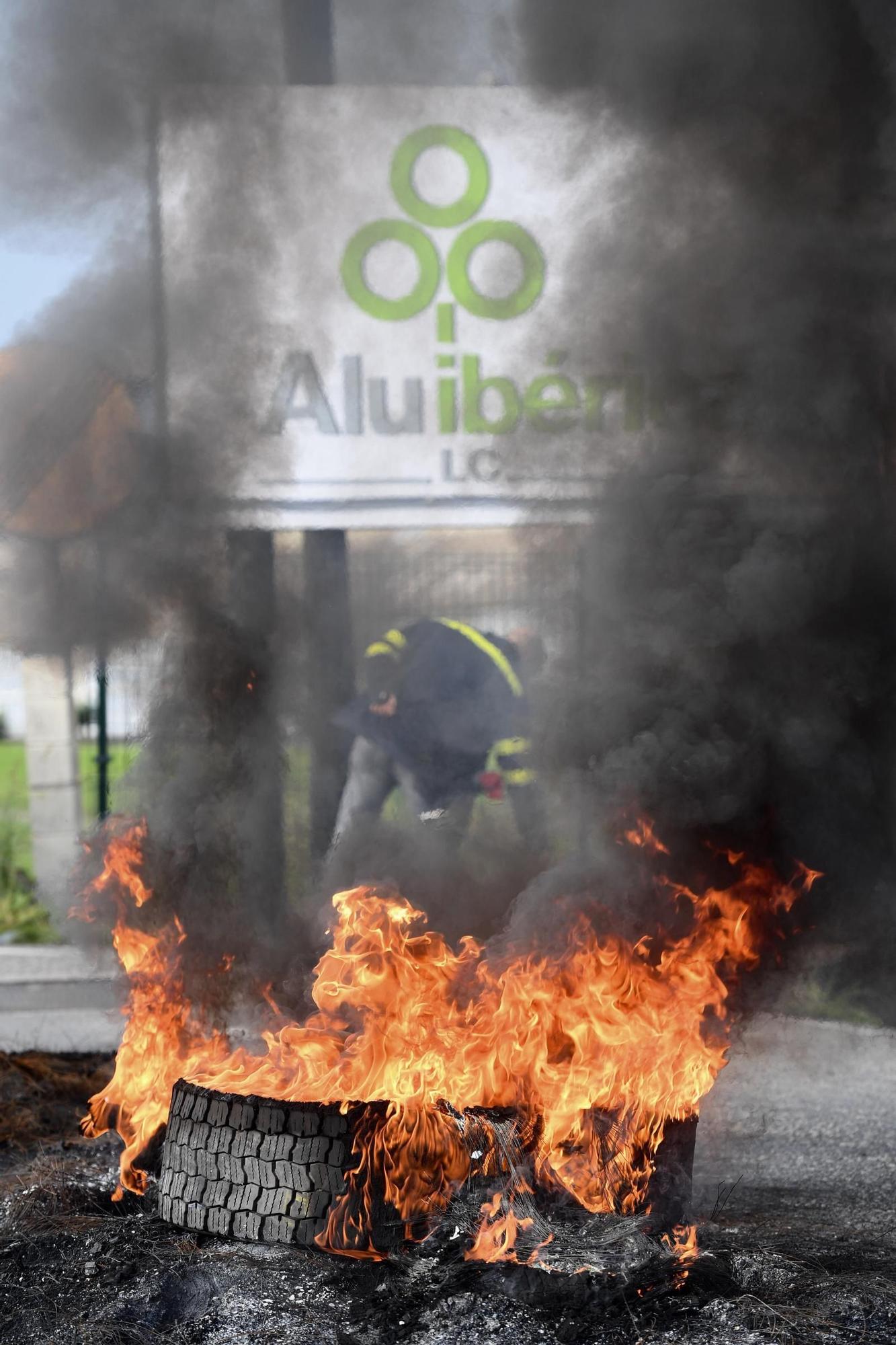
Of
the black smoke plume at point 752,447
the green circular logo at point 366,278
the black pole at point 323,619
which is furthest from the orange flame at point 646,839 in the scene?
the green circular logo at point 366,278

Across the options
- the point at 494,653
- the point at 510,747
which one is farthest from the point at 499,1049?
the point at 494,653

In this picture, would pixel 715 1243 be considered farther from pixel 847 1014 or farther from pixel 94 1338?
pixel 847 1014

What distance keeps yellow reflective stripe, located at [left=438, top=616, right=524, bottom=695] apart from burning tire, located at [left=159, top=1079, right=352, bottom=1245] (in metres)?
2.95

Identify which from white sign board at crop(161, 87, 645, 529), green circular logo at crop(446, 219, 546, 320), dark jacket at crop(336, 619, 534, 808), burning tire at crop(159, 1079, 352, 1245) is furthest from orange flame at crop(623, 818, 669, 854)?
green circular logo at crop(446, 219, 546, 320)

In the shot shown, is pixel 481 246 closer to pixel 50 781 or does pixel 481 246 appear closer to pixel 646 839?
pixel 646 839

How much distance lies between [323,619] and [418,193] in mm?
2174

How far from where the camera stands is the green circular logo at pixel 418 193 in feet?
20.2

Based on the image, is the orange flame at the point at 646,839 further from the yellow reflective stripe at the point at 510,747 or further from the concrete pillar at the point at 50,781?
the concrete pillar at the point at 50,781

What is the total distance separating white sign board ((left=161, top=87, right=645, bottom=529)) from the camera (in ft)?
19.0

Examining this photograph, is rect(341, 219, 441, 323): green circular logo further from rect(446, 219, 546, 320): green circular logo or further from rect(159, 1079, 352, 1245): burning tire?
rect(159, 1079, 352, 1245): burning tire

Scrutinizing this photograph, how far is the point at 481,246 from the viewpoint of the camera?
20.7 ft

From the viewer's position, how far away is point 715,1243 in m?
3.48

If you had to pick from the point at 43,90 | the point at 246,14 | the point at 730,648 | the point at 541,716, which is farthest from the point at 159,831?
the point at 246,14

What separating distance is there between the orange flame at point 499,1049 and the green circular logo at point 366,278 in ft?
11.3
